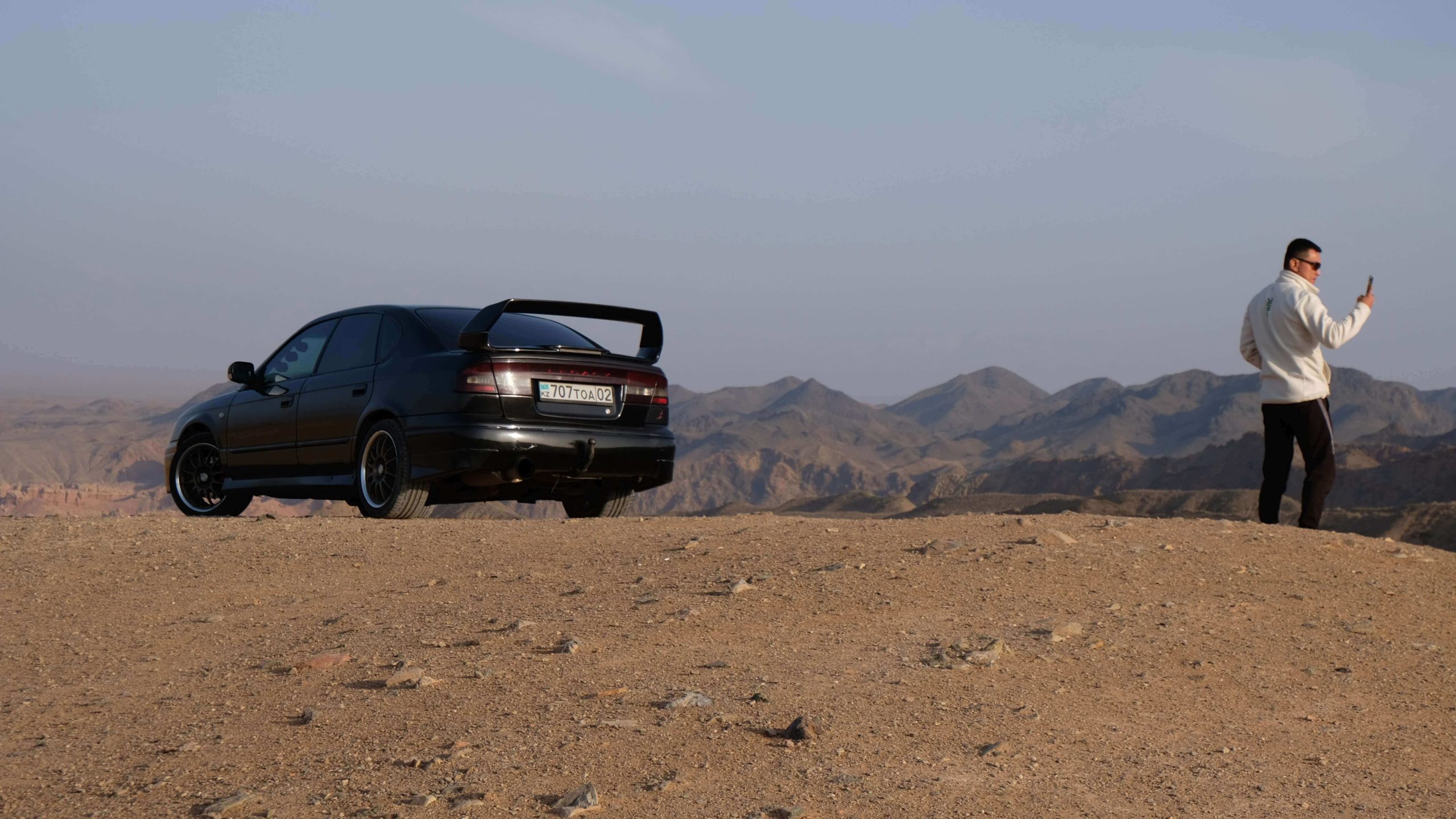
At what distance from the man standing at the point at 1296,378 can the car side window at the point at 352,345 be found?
620 cm

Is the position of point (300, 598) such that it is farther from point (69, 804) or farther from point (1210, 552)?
point (1210, 552)

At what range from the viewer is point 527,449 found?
8.01 meters

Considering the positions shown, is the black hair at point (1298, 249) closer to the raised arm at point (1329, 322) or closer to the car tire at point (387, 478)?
the raised arm at point (1329, 322)

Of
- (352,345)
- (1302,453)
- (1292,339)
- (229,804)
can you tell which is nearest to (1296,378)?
(1292,339)

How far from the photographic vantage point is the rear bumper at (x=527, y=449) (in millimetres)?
7914

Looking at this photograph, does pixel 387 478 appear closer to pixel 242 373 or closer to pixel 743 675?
pixel 242 373

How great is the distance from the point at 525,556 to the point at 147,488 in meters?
84.8

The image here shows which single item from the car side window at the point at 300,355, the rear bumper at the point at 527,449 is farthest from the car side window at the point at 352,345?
the rear bumper at the point at 527,449

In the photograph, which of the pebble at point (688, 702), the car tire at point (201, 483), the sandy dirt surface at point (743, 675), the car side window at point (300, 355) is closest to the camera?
→ the sandy dirt surface at point (743, 675)

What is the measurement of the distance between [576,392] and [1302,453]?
4.87 m

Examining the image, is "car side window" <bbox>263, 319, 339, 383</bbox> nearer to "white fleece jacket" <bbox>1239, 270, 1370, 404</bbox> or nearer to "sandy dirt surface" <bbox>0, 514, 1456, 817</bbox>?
"sandy dirt surface" <bbox>0, 514, 1456, 817</bbox>

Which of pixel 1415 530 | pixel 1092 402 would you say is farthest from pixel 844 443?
pixel 1415 530

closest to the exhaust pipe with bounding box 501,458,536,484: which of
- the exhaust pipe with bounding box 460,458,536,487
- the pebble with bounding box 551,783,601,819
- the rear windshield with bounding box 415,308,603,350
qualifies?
the exhaust pipe with bounding box 460,458,536,487

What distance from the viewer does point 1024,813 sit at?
334 cm
